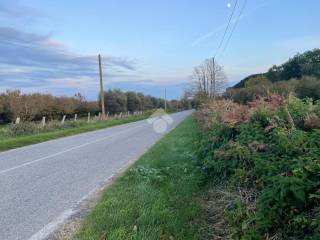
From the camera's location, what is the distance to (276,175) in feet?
13.5

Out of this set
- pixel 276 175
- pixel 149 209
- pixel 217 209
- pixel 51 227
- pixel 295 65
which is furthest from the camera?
pixel 295 65

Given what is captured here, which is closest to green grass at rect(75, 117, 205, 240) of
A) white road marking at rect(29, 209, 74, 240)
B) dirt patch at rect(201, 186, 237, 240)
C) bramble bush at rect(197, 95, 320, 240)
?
dirt patch at rect(201, 186, 237, 240)

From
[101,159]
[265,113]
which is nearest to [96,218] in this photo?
[265,113]

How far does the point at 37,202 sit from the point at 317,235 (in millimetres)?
5228

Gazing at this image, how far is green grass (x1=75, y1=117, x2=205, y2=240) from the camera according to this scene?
15.4ft

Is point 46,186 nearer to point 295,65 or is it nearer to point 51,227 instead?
point 51,227

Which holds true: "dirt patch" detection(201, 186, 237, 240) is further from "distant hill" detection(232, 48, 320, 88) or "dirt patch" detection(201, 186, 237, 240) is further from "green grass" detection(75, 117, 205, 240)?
"distant hill" detection(232, 48, 320, 88)

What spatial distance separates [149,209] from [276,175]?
2.25 metres

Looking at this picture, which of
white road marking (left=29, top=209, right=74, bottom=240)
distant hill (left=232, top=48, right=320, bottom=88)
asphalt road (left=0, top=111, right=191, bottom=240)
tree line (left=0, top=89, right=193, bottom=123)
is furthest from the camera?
distant hill (left=232, top=48, right=320, bottom=88)

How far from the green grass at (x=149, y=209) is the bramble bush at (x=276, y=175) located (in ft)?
2.01

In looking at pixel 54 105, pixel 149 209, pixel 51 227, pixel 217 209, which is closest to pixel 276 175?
pixel 217 209

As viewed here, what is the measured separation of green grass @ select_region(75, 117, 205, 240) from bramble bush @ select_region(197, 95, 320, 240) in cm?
61

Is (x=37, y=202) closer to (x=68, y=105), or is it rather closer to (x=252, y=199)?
(x=252, y=199)

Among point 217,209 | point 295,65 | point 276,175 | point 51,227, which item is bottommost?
point 51,227
